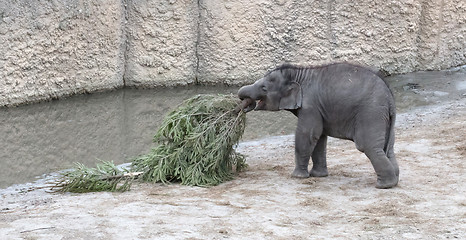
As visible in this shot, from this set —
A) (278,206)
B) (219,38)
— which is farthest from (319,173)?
(219,38)

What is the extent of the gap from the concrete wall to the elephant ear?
580 centimetres

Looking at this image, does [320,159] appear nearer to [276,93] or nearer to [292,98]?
[292,98]

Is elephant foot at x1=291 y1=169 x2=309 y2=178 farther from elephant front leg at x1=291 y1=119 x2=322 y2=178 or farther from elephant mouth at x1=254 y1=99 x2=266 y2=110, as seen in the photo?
elephant mouth at x1=254 y1=99 x2=266 y2=110

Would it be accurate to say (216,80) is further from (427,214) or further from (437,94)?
(427,214)

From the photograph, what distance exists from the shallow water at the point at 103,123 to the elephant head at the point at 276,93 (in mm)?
2256

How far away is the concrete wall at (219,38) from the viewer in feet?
38.8

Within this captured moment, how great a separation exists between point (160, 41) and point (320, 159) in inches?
247

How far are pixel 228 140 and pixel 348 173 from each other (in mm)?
1291

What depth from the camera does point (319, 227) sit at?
5191 mm

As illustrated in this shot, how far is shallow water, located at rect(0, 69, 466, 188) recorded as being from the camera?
28.2 ft

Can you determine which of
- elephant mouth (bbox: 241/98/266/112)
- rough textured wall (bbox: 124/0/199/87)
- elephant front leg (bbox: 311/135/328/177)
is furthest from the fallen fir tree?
rough textured wall (bbox: 124/0/199/87)

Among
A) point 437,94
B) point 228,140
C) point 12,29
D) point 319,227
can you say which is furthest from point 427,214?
point 12,29

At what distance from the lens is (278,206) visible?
587 cm

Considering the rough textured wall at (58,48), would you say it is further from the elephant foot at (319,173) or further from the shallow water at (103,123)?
the elephant foot at (319,173)
